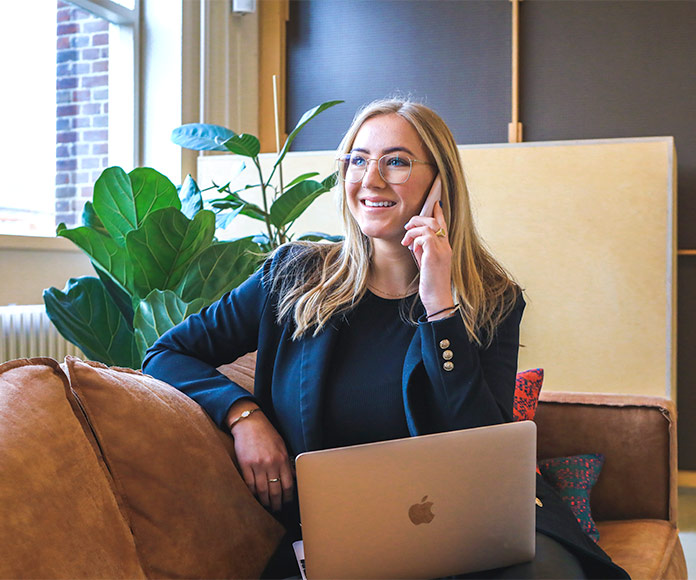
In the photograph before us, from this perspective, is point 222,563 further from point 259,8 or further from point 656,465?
point 259,8

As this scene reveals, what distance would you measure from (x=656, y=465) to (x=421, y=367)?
0.91m

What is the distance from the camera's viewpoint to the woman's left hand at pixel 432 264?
1465mm

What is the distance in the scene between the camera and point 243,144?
8.01ft

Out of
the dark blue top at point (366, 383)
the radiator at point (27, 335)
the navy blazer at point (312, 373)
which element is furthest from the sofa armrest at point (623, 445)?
the radiator at point (27, 335)

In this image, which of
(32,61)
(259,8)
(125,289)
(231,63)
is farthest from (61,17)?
(125,289)

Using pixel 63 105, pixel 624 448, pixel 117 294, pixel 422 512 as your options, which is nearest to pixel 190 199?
pixel 117 294

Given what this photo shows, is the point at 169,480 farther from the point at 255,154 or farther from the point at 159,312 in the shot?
the point at 255,154

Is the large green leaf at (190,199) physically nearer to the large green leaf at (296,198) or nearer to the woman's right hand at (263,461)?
the large green leaf at (296,198)

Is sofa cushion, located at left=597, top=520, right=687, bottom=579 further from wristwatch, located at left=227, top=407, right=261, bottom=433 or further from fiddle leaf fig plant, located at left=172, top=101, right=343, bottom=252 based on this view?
fiddle leaf fig plant, located at left=172, top=101, right=343, bottom=252

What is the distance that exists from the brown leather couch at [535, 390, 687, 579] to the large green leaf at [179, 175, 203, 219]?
121cm

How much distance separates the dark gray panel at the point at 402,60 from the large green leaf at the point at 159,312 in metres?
2.43

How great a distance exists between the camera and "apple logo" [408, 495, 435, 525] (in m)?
1.05

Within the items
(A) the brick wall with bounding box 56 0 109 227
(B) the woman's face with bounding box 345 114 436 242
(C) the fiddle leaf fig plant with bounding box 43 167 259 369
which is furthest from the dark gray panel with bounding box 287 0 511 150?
(B) the woman's face with bounding box 345 114 436 242

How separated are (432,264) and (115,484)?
0.71 m
